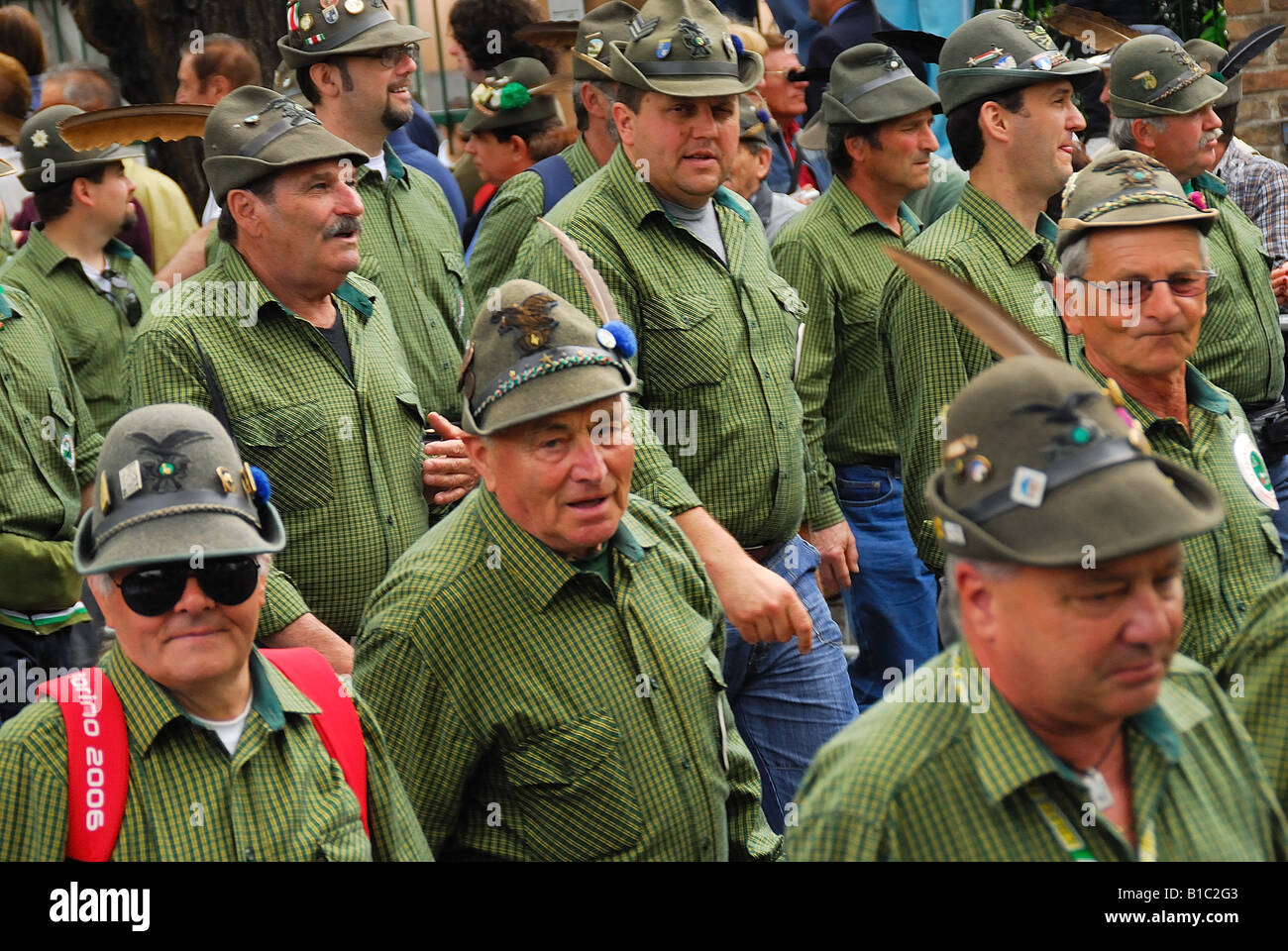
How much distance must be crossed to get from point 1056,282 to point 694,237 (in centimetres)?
109

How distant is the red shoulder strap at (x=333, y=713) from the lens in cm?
337

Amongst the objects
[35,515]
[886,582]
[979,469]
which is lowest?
[886,582]

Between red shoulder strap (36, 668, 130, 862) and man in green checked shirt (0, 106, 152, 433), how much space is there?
4.37 meters

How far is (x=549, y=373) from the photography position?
3.75 meters

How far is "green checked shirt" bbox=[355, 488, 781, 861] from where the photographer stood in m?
3.68

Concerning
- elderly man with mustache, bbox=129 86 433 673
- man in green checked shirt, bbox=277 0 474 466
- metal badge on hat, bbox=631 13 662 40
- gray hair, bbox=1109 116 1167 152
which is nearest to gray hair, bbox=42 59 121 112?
man in green checked shirt, bbox=277 0 474 466

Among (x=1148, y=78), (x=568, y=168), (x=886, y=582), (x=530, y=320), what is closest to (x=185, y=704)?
(x=530, y=320)

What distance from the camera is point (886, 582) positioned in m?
6.44

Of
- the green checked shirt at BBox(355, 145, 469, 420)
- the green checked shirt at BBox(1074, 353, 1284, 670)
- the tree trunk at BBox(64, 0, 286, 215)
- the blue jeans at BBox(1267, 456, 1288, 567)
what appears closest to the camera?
the green checked shirt at BBox(1074, 353, 1284, 670)

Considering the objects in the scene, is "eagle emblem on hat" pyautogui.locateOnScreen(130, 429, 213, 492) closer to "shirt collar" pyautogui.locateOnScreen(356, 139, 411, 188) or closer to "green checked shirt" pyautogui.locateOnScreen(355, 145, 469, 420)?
"green checked shirt" pyautogui.locateOnScreen(355, 145, 469, 420)

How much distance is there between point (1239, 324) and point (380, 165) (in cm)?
311

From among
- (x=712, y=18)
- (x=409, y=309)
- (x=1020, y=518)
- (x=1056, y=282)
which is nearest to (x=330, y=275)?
(x=409, y=309)

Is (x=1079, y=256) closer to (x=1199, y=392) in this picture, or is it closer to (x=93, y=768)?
(x=1199, y=392)

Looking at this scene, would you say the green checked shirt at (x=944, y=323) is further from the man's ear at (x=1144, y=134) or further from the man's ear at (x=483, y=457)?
the man's ear at (x=1144, y=134)
